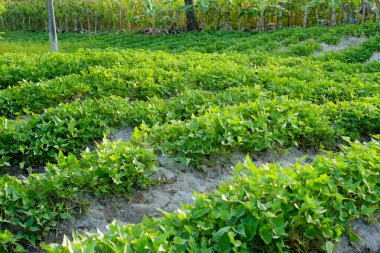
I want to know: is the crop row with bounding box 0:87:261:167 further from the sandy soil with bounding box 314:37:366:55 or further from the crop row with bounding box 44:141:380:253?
the sandy soil with bounding box 314:37:366:55

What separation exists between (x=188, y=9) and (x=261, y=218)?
18010 mm

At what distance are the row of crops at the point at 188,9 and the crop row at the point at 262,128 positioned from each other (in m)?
9.74

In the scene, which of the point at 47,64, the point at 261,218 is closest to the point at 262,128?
the point at 261,218

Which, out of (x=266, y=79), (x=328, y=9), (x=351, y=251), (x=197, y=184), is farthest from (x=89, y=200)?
(x=328, y=9)

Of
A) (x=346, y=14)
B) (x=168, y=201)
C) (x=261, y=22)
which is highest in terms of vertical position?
(x=346, y=14)

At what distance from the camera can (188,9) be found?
19812 mm

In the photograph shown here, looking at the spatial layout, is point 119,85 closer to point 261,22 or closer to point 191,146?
point 191,146

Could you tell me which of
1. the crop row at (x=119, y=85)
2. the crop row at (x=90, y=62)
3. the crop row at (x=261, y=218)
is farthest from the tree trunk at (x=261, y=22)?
the crop row at (x=261, y=218)

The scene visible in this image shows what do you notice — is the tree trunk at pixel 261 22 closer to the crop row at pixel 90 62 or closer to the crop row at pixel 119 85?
the crop row at pixel 90 62

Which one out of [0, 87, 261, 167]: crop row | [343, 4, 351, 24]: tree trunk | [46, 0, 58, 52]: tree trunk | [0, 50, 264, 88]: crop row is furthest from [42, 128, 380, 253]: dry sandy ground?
[343, 4, 351, 24]: tree trunk

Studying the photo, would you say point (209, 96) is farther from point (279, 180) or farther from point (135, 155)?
point (279, 180)

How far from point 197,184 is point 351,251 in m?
1.72

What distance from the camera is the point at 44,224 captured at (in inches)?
144

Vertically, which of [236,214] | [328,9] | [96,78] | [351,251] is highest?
[328,9]
